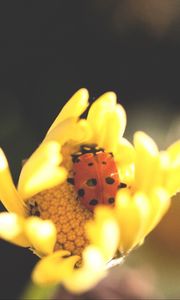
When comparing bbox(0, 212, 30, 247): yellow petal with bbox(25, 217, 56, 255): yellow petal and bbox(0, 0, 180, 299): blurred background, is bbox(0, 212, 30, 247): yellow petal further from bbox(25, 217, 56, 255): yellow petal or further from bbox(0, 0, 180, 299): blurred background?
bbox(0, 0, 180, 299): blurred background

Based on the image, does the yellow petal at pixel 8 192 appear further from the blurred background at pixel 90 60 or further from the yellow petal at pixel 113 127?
the blurred background at pixel 90 60

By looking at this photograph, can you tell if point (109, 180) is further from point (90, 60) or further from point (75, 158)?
point (90, 60)

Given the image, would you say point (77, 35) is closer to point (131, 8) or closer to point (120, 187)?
point (131, 8)

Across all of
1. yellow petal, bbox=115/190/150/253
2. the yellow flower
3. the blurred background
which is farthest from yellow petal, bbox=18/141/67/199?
the blurred background

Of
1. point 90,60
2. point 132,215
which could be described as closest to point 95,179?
point 132,215

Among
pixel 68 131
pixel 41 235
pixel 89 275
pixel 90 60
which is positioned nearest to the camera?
pixel 89 275

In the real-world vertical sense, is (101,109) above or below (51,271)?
above

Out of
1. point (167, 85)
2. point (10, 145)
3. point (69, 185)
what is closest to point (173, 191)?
point (69, 185)
